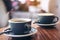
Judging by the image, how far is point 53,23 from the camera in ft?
3.17

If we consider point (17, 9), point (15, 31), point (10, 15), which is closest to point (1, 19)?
point (10, 15)

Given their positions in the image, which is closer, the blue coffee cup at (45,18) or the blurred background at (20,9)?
the blue coffee cup at (45,18)

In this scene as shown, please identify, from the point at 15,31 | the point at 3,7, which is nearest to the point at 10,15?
the point at 3,7

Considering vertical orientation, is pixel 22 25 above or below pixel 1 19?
above

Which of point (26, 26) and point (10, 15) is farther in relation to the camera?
point (10, 15)

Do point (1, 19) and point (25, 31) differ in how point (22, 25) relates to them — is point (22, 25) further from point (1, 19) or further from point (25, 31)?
point (1, 19)

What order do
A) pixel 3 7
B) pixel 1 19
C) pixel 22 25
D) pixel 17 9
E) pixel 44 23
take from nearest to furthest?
pixel 22 25 < pixel 44 23 < pixel 1 19 < pixel 3 7 < pixel 17 9

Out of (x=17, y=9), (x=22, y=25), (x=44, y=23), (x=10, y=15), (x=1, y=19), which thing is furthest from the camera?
(x=17, y=9)

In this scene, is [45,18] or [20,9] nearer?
[45,18]

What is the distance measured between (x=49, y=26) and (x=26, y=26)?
1.18 feet

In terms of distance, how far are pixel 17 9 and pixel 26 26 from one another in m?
3.03

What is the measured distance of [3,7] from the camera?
2594 millimetres

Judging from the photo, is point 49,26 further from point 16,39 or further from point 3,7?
point 3,7

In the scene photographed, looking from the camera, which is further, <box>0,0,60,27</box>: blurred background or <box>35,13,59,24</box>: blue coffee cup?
<box>0,0,60,27</box>: blurred background
